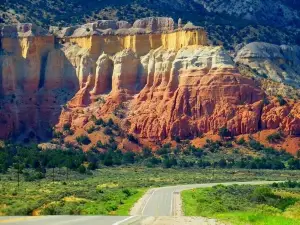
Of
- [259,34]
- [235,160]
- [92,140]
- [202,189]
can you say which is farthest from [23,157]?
[259,34]

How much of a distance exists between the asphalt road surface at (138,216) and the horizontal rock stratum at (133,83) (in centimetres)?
4279

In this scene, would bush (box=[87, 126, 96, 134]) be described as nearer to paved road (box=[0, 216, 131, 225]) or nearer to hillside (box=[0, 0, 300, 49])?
hillside (box=[0, 0, 300, 49])

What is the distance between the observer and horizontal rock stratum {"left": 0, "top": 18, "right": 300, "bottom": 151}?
14325 centimetres

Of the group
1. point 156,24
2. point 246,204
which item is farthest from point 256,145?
point 246,204

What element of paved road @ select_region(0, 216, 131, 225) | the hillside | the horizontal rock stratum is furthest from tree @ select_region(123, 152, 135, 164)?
paved road @ select_region(0, 216, 131, 225)

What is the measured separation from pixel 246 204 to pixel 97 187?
2395 centimetres

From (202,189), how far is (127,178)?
22.3m

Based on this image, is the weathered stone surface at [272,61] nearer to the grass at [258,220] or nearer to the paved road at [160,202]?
the paved road at [160,202]

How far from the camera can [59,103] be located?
6107 inches

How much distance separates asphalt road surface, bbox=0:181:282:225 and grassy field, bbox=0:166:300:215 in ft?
4.52

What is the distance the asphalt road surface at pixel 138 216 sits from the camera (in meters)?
46.1

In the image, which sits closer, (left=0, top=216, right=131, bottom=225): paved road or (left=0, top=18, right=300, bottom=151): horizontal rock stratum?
(left=0, top=216, right=131, bottom=225): paved road

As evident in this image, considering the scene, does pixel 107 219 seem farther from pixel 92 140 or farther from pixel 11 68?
pixel 11 68

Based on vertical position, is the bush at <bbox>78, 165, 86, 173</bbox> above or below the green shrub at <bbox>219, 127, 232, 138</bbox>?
below
